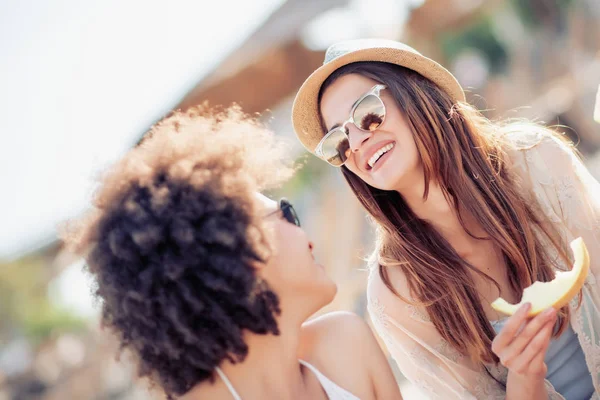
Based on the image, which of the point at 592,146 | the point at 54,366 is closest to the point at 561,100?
the point at 592,146

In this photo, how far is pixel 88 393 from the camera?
36.7 feet

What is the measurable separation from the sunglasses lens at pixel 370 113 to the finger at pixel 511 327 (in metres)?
1.13

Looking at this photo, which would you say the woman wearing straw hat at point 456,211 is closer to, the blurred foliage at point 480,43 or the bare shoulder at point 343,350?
the bare shoulder at point 343,350

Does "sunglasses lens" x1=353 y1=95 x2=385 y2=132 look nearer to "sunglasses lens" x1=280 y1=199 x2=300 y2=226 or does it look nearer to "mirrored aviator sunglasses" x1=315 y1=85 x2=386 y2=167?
"mirrored aviator sunglasses" x1=315 y1=85 x2=386 y2=167

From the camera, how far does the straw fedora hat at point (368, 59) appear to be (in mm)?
2930

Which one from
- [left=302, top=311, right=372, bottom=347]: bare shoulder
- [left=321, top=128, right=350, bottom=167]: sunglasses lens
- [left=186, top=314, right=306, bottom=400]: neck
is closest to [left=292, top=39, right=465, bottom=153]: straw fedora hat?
[left=321, top=128, right=350, bottom=167]: sunglasses lens

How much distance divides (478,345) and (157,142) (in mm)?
1781

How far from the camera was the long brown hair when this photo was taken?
2891mm

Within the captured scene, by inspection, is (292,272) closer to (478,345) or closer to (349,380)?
(349,380)

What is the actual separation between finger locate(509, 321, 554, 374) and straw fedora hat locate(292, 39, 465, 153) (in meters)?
1.40

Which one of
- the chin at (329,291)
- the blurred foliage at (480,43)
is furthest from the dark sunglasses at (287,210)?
the blurred foliage at (480,43)

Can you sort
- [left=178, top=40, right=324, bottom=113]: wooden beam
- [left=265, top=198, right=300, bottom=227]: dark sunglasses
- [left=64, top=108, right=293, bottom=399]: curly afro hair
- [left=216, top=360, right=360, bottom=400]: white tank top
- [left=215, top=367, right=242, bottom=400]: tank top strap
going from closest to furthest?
1. [left=64, top=108, right=293, bottom=399]: curly afro hair
2. [left=215, top=367, right=242, bottom=400]: tank top strap
3. [left=265, top=198, right=300, bottom=227]: dark sunglasses
4. [left=216, top=360, right=360, bottom=400]: white tank top
5. [left=178, top=40, right=324, bottom=113]: wooden beam

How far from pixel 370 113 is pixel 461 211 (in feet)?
2.37

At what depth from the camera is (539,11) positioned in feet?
72.2
